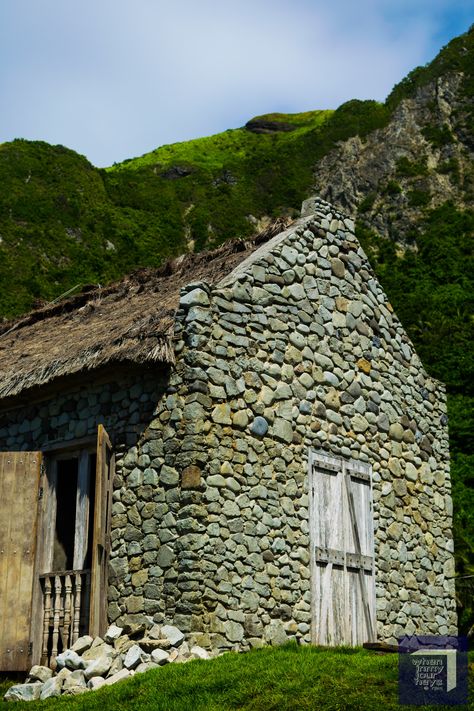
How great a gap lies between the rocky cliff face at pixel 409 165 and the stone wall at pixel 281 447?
26.1m

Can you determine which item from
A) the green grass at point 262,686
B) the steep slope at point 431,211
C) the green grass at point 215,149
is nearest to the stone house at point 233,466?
the green grass at point 262,686

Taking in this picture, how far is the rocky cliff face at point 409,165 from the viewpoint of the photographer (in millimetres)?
42750

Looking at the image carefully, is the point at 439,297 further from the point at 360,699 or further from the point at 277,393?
the point at 360,699

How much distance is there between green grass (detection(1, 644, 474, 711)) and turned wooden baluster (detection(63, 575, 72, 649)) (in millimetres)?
1771

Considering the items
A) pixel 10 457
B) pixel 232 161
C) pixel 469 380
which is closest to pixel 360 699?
pixel 10 457

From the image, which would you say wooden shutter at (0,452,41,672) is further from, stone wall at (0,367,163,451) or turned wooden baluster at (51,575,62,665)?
stone wall at (0,367,163,451)

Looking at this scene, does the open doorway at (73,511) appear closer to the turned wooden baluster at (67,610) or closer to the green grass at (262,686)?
the turned wooden baluster at (67,610)

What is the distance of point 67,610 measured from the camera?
12008 millimetres

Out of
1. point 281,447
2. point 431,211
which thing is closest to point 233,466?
point 281,447

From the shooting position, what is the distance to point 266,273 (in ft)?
42.5

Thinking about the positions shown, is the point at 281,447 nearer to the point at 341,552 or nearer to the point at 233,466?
the point at 233,466

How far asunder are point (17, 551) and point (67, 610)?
99 centimetres

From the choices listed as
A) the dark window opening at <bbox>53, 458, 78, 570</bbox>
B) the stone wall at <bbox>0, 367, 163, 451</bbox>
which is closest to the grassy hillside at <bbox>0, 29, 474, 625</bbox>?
the dark window opening at <bbox>53, 458, 78, 570</bbox>

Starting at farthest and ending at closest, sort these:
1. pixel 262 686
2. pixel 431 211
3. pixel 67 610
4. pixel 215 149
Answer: pixel 215 149 < pixel 431 211 < pixel 67 610 < pixel 262 686
